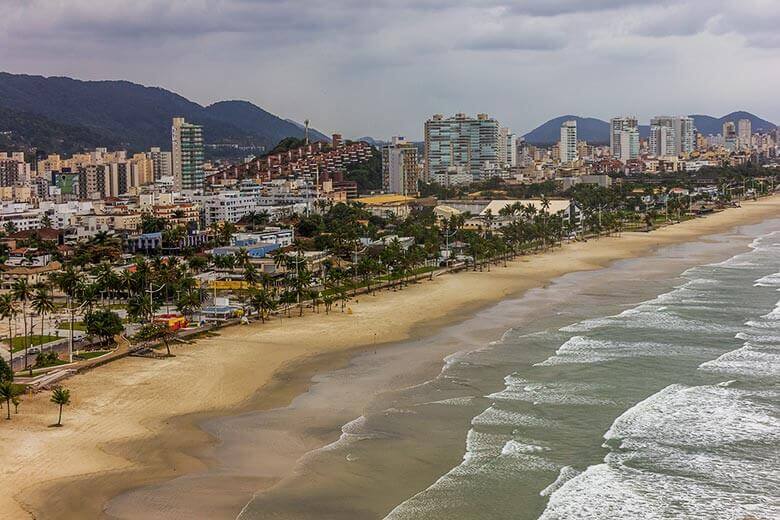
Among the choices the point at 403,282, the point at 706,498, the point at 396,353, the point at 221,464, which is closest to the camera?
the point at 706,498

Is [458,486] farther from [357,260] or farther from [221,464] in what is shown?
[357,260]

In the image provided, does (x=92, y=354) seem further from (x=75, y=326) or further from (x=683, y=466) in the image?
(x=683, y=466)

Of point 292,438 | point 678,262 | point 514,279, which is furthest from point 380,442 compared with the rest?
point 678,262

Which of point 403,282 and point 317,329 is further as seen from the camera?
point 403,282

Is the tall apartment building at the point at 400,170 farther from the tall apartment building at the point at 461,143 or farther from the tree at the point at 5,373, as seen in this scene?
the tree at the point at 5,373

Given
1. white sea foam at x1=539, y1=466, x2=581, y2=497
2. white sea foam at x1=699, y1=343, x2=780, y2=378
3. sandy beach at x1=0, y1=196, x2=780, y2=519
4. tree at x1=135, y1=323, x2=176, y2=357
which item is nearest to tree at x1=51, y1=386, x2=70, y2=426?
sandy beach at x1=0, y1=196, x2=780, y2=519

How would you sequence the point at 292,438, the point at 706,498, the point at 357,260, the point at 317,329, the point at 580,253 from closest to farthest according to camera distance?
the point at 706,498, the point at 292,438, the point at 317,329, the point at 357,260, the point at 580,253
